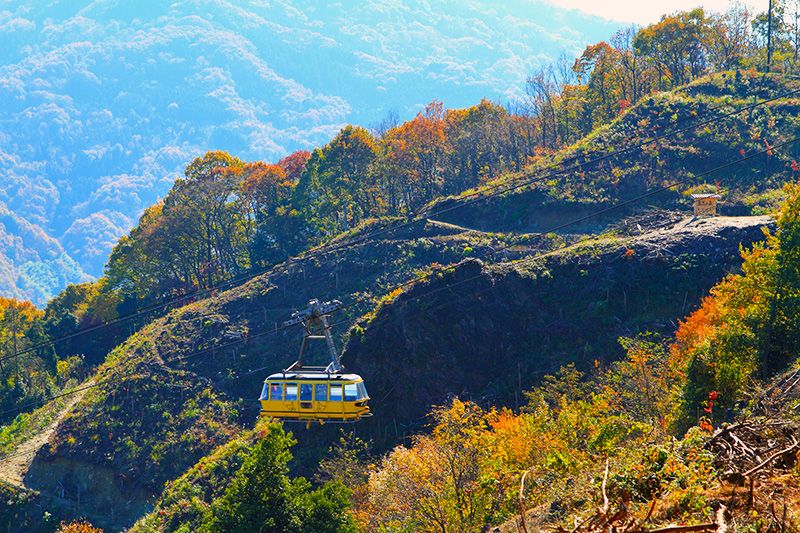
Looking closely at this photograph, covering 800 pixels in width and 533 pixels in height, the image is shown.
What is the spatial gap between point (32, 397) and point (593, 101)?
199 ft

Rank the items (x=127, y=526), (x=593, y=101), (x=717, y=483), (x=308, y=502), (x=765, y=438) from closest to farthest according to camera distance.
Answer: (x=717, y=483)
(x=765, y=438)
(x=308, y=502)
(x=127, y=526)
(x=593, y=101)

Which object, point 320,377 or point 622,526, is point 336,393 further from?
point 622,526

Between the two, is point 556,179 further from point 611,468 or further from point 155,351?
point 611,468

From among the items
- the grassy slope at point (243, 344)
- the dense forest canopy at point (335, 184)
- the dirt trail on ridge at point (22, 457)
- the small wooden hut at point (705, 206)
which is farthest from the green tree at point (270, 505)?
the dense forest canopy at point (335, 184)

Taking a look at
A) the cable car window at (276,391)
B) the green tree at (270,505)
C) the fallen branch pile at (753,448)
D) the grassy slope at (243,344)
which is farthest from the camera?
the grassy slope at (243,344)

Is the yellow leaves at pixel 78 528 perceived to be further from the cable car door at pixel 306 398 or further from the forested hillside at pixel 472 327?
the cable car door at pixel 306 398

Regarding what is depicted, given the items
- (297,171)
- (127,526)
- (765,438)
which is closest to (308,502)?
(765,438)

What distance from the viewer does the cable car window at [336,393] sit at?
97.6 feet

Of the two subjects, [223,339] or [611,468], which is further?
[223,339]

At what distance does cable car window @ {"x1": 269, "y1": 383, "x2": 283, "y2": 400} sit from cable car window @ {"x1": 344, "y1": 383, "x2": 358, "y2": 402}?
2579mm

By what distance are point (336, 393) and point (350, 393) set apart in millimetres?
526

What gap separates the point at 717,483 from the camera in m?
11.4

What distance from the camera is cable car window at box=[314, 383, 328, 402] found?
98.1 feet

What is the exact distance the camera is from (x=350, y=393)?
97.8 feet
